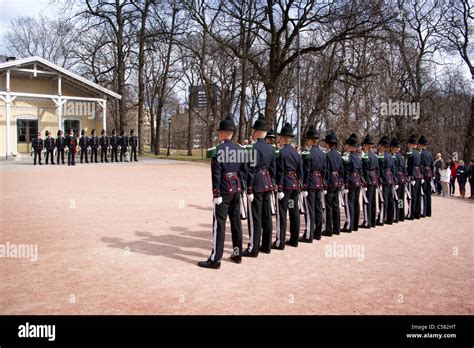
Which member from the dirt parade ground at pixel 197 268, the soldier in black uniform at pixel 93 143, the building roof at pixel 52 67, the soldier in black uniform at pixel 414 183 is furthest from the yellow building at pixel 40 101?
the soldier in black uniform at pixel 414 183

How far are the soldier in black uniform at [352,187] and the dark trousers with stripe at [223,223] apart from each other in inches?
144

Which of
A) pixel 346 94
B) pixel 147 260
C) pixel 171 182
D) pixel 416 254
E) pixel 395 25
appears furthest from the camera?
pixel 346 94

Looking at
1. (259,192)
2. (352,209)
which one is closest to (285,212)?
(259,192)

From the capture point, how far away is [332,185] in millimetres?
9141

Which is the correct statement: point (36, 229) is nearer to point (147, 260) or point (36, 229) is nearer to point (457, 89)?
point (147, 260)

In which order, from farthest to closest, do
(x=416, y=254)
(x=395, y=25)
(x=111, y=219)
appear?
(x=395, y=25)
(x=111, y=219)
(x=416, y=254)

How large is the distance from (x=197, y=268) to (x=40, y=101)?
28075 millimetres

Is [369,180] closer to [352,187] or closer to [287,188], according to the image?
[352,187]

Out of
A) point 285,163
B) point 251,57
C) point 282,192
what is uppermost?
point 251,57

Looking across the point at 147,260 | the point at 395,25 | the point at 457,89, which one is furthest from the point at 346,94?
the point at 147,260

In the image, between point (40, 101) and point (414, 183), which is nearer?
point (414, 183)

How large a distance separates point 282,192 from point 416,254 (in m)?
2.53

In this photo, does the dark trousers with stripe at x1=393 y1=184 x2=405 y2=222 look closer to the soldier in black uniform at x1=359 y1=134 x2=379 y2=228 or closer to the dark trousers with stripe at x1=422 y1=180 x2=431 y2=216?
→ the dark trousers with stripe at x1=422 y1=180 x2=431 y2=216

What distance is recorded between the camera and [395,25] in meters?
22.8
